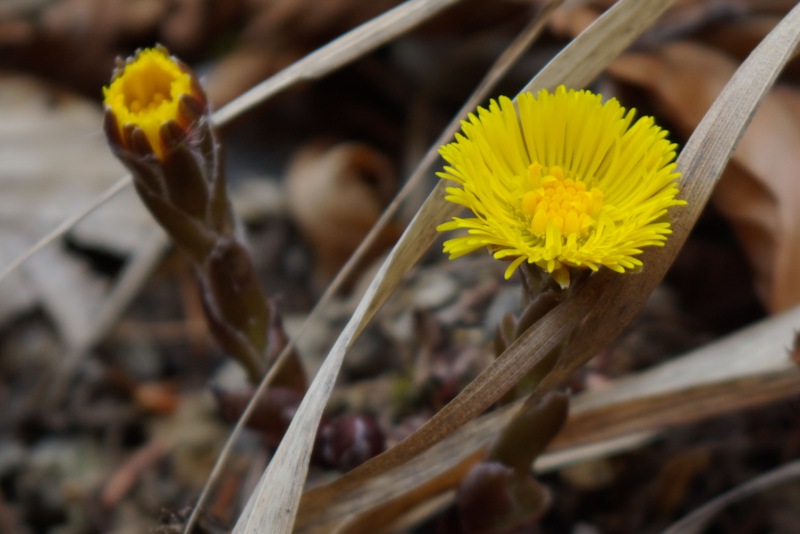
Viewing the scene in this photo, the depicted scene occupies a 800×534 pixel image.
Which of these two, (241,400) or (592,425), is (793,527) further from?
(241,400)

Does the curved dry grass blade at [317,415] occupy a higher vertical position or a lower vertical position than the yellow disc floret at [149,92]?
lower

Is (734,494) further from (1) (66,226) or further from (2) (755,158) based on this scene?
(1) (66,226)

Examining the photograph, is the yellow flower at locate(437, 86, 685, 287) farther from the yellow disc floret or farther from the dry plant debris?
the yellow disc floret

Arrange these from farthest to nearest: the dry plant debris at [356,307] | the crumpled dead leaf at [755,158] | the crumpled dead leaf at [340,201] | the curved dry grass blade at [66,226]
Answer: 1. the crumpled dead leaf at [340,201]
2. the crumpled dead leaf at [755,158]
3. the dry plant debris at [356,307]
4. the curved dry grass blade at [66,226]

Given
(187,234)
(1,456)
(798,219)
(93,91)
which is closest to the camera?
(187,234)

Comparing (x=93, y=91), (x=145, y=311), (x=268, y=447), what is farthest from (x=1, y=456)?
(x=93, y=91)

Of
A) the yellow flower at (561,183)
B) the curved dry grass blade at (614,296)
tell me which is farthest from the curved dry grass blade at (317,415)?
the yellow flower at (561,183)

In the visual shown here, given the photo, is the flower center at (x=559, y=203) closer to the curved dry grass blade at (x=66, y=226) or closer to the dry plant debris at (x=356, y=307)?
the dry plant debris at (x=356, y=307)
